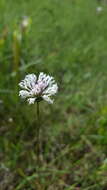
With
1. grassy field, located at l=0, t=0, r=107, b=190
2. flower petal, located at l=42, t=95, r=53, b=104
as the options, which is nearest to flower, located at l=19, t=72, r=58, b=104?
flower petal, located at l=42, t=95, r=53, b=104

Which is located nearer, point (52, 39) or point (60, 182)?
point (60, 182)

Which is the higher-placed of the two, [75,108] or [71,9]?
[71,9]

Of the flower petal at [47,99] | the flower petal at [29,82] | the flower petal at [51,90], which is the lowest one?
the flower petal at [47,99]

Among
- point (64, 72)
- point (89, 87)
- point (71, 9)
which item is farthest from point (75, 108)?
point (71, 9)

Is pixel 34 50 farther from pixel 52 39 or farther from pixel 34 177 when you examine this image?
pixel 34 177

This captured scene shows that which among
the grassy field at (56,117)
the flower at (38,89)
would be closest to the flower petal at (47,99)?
the flower at (38,89)

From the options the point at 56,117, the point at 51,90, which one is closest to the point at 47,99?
the point at 51,90

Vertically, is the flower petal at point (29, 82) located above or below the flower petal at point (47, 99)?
above

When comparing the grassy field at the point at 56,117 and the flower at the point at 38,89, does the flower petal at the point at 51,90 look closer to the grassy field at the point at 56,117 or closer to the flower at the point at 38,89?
the flower at the point at 38,89
